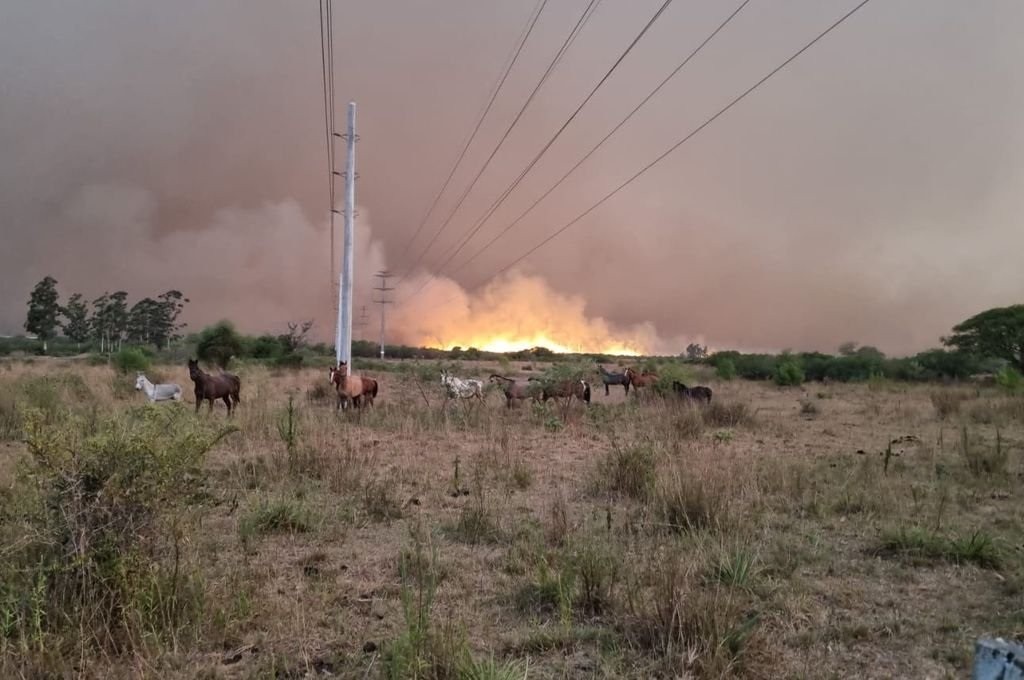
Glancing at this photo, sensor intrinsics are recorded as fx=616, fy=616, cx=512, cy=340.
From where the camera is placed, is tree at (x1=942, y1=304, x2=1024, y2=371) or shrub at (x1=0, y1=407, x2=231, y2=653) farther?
tree at (x1=942, y1=304, x2=1024, y2=371)

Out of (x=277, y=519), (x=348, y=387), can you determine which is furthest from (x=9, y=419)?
(x=277, y=519)

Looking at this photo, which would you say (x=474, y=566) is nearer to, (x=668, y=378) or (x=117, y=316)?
(x=668, y=378)

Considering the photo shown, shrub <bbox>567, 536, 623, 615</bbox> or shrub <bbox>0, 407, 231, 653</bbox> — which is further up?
shrub <bbox>0, 407, 231, 653</bbox>

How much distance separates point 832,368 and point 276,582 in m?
57.0

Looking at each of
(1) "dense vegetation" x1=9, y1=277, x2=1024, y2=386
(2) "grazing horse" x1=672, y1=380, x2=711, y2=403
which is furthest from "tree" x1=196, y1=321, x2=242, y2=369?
(2) "grazing horse" x1=672, y1=380, x2=711, y2=403

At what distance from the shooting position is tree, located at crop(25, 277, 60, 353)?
78.4 m

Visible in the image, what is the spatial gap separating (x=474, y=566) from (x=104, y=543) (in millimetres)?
2684

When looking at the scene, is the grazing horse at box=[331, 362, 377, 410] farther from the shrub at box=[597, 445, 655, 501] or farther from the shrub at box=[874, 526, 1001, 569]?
the shrub at box=[874, 526, 1001, 569]

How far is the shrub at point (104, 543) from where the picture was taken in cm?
362

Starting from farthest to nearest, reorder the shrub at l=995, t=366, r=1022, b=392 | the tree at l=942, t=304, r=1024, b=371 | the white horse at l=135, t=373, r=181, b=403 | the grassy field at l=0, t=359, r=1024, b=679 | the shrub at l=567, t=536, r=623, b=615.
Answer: the tree at l=942, t=304, r=1024, b=371 < the shrub at l=995, t=366, r=1022, b=392 < the white horse at l=135, t=373, r=181, b=403 < the shrub at l=567, t=536, r=623, b=615 < the grassy field at l=0, t=359, r=1024, b=679

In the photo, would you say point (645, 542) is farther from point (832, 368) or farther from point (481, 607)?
point (832, 368)

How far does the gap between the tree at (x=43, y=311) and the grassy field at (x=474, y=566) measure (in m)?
88.1

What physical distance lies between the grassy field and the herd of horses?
8.08 m

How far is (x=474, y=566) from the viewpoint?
520 cm
